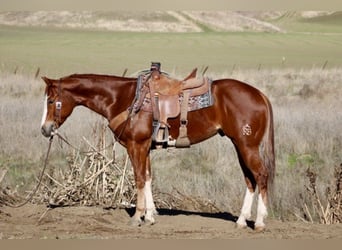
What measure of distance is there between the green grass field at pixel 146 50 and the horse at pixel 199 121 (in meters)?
4.98

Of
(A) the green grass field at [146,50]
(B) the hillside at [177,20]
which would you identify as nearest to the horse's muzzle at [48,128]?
(A) the green grass field at [146,50]

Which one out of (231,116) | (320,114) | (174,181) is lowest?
(174,181)

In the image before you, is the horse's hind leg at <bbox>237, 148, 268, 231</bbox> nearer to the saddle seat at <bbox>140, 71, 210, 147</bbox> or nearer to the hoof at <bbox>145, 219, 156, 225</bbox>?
the saddle seat at <bbox>140, 71, 210, 147</bbox>

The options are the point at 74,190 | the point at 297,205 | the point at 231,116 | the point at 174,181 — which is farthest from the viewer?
the point at 174,181

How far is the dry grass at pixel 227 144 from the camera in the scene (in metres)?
11.4

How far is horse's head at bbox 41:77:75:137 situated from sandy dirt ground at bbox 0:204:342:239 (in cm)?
110

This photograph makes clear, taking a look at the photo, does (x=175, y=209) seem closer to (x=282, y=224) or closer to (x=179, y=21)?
(x=282, y=224)

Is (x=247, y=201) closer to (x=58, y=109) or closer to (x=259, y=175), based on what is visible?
(x=259, y=175)

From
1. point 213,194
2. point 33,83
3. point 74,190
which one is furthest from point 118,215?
point 33,83

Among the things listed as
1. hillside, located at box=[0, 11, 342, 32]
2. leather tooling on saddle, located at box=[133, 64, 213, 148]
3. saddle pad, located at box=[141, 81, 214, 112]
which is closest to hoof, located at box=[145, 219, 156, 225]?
leather tooling on saddle, located at box=[133, 64, 213, 148]

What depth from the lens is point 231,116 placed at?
802cm

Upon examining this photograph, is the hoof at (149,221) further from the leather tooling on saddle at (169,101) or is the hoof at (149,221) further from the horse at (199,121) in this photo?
the leather tooling on saddle at (169,101)

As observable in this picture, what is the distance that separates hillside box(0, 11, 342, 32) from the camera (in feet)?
44.4

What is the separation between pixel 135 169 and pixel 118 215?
0.99 meters
